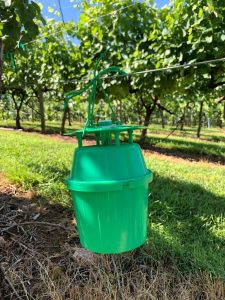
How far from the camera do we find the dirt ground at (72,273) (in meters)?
1.81

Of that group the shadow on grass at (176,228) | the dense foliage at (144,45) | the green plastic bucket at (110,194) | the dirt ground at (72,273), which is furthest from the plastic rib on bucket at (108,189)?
the dense foliage at (144,45)

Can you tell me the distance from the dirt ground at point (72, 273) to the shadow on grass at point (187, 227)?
0.43ft

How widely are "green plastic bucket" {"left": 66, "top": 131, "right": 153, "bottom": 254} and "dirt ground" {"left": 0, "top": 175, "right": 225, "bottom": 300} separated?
2.55ft

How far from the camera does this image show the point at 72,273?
200 cm

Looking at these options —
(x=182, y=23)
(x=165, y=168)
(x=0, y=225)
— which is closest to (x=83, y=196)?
(x=0, y=225)

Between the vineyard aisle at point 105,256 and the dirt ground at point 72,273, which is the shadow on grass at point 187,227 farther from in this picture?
the dirt ground at point 72,273

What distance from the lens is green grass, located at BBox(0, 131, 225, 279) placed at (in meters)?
2.12

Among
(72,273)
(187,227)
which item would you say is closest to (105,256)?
(72,273)

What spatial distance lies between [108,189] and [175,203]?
2.11 meters

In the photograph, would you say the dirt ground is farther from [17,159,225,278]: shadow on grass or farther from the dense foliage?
the dense foliage

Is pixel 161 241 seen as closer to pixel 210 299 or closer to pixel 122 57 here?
pixel 210 299

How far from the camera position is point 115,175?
1.08 meters

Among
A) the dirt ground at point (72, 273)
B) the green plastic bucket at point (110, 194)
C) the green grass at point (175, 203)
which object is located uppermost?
the green plastic bucket at point (110, 194)

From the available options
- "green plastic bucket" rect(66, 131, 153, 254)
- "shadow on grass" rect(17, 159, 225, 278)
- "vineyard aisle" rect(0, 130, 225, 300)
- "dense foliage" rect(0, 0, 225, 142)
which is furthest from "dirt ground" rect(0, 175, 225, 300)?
"dense foliage" rect(0, 0, 225, 142)
